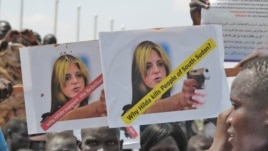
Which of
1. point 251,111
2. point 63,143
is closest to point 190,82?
point 63,143

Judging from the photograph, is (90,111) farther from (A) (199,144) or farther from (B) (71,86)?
(A) (199,144)

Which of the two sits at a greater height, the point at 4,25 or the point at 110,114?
the point at 4,25

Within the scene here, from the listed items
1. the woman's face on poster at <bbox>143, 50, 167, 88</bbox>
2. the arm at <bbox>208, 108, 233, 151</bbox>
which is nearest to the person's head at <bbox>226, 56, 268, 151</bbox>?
the arm at <bbox>208, 108, 233, 151</bbox>

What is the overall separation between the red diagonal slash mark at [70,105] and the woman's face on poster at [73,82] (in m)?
0.03

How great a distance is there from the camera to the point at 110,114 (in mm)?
3709

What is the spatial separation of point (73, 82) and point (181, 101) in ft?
1.99

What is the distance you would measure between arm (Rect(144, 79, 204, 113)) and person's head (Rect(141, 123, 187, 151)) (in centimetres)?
95

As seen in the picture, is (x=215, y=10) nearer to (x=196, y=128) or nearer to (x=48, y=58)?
(x=48, y=58)

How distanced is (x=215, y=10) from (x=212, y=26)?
6.0 inches

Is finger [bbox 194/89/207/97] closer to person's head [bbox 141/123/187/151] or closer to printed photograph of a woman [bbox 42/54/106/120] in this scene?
printed photograph of a woman [bbox 42/54/106/120]

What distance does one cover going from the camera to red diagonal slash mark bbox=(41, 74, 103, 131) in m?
3.86

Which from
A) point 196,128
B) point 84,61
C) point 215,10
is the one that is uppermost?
point 215,10

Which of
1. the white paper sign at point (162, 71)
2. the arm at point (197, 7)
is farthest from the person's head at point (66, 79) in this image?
the arm at point (197, 7)

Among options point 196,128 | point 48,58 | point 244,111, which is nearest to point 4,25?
point 196,128
